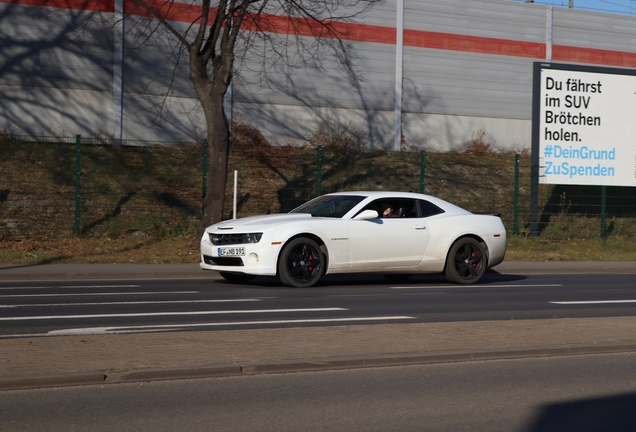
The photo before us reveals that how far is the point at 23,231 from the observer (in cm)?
2156

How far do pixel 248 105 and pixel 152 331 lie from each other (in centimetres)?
2350

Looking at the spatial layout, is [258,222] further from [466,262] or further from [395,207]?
[466,262]

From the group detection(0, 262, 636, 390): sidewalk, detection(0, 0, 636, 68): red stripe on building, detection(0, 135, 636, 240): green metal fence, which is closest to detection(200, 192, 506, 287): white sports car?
detection(0, 262, 636, 390): sidewalk

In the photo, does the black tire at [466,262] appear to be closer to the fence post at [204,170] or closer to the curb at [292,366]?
the curb at [292,366]

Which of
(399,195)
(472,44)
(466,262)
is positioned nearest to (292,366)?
(399,195)

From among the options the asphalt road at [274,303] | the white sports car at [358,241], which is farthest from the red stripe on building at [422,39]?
the asphalt road at [274,303]

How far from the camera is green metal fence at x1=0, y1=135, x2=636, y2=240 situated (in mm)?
22578

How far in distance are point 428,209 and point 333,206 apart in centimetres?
176

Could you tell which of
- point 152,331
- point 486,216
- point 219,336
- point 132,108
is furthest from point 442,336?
point 132,108

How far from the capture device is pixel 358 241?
47.9 feet

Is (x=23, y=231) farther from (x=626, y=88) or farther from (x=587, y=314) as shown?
(x=626, y=88)

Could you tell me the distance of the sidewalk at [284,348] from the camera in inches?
273

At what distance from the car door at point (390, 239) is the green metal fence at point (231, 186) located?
862 cm

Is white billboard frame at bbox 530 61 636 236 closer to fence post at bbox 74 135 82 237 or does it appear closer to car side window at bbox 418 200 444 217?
car side window at bbox 418 200 444 217
